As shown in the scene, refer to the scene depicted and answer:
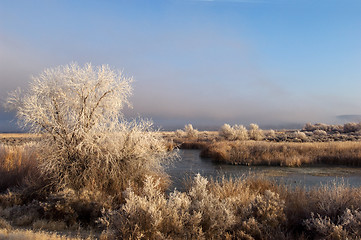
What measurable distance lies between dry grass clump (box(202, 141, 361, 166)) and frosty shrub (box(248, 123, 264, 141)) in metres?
14.3

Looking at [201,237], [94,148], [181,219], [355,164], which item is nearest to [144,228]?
[181,219]

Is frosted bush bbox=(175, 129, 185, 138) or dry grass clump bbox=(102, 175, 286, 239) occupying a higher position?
frosted bush bbox=(175, 129, 185, 138)

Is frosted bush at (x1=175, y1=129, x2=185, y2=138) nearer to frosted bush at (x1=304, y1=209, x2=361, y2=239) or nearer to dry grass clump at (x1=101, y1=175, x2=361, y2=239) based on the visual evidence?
dry grass clump at (x1=101, y1=175, x2=361, y2=239)

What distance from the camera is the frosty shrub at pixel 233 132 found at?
1409 inches

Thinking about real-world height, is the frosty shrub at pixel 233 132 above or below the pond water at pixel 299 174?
above

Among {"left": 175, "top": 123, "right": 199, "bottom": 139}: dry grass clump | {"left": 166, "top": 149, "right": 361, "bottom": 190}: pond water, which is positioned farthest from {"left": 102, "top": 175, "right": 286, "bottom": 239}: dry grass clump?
{"left": 175, "top": 123, "right": 199, "bottom": 139}: dry grass clump

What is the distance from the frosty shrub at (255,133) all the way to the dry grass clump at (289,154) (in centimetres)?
1430

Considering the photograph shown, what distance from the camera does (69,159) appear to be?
868 cm

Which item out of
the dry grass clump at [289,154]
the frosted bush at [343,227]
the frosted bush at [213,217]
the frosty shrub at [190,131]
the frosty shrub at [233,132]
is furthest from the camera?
the frosty shrub at [190,131]

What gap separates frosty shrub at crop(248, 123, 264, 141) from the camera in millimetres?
37219

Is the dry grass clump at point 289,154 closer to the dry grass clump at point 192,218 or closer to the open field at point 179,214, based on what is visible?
the open field at point 179,214

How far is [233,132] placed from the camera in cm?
3606

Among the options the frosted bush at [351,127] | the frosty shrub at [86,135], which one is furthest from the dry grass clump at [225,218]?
the frosted bush at [351,127]

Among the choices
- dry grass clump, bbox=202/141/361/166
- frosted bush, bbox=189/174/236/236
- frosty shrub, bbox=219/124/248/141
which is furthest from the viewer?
frosty shrub, bbox=219/124/248/141
